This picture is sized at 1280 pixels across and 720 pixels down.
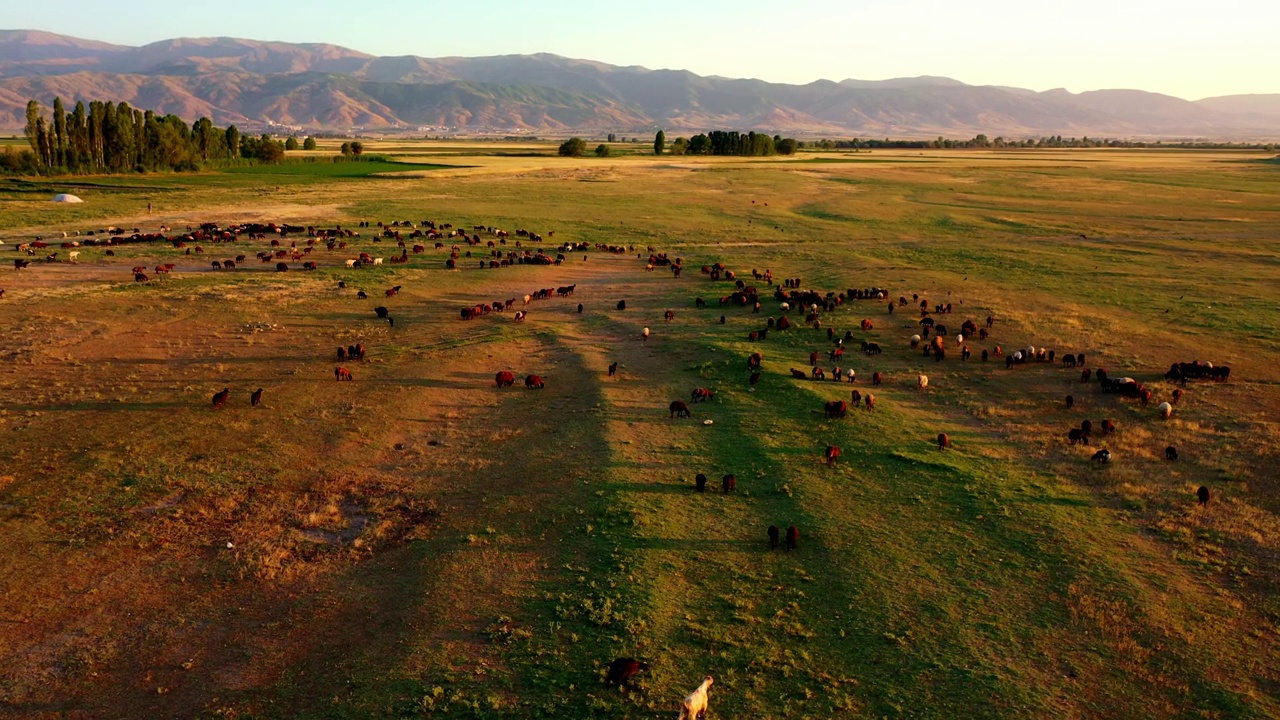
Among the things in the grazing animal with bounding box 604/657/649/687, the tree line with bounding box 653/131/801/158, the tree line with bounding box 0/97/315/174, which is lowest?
the grazing animal with bounding box 604/657/649/687

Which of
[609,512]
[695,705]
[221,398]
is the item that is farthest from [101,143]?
[695,705]

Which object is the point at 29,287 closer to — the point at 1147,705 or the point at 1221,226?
the point at 1147,705

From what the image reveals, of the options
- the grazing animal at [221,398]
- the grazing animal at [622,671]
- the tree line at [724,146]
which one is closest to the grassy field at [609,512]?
the grazing animal at [622,671]

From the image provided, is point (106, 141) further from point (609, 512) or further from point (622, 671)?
point (622, 671)

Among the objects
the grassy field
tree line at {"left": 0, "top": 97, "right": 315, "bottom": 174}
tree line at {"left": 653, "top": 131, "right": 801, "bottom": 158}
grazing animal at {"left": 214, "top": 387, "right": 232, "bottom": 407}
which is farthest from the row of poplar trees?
tree line at {"left": 653, "top": 131, "right": 801, "bottom": 158}

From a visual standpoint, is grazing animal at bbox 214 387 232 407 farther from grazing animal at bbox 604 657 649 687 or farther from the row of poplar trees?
the row of poplar trees

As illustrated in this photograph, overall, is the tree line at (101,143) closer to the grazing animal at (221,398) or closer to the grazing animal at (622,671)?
the grazing animal at (221,398)
